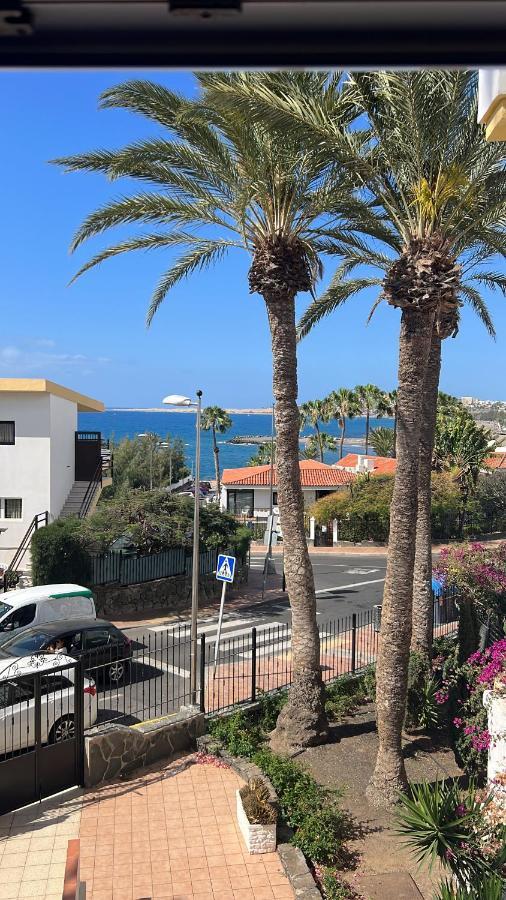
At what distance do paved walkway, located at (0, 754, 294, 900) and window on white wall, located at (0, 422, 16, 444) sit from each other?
17843mm

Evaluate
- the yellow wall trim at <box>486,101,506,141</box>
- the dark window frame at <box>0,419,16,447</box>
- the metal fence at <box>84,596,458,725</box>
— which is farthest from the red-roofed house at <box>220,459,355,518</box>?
the yellow wall trim at <box>486,101,506,141</box>

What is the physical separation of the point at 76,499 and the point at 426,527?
18513mm

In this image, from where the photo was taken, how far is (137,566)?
72.3 ft

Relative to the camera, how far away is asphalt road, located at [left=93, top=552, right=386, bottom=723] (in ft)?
42.8

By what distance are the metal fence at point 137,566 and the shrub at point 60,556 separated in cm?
35

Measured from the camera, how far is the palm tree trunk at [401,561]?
980 cm

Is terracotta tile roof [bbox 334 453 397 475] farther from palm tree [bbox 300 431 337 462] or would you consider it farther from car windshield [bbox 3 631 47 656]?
car windshield [bbox 3 631 47 656]

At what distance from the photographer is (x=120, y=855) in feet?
27.5

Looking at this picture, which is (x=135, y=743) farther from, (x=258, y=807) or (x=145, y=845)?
(x=258, y=807)

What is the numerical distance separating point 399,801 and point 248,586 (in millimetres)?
16405

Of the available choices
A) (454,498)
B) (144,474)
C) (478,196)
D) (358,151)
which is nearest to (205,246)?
(358,151)

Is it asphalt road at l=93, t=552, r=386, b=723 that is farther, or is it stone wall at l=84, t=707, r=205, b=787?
asphalt road at l=93, t=552, r=386, b=723

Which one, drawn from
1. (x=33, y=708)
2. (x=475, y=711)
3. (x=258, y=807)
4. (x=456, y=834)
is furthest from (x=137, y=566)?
(x=456, y=834)

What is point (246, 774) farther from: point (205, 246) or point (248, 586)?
point (248, 586)
